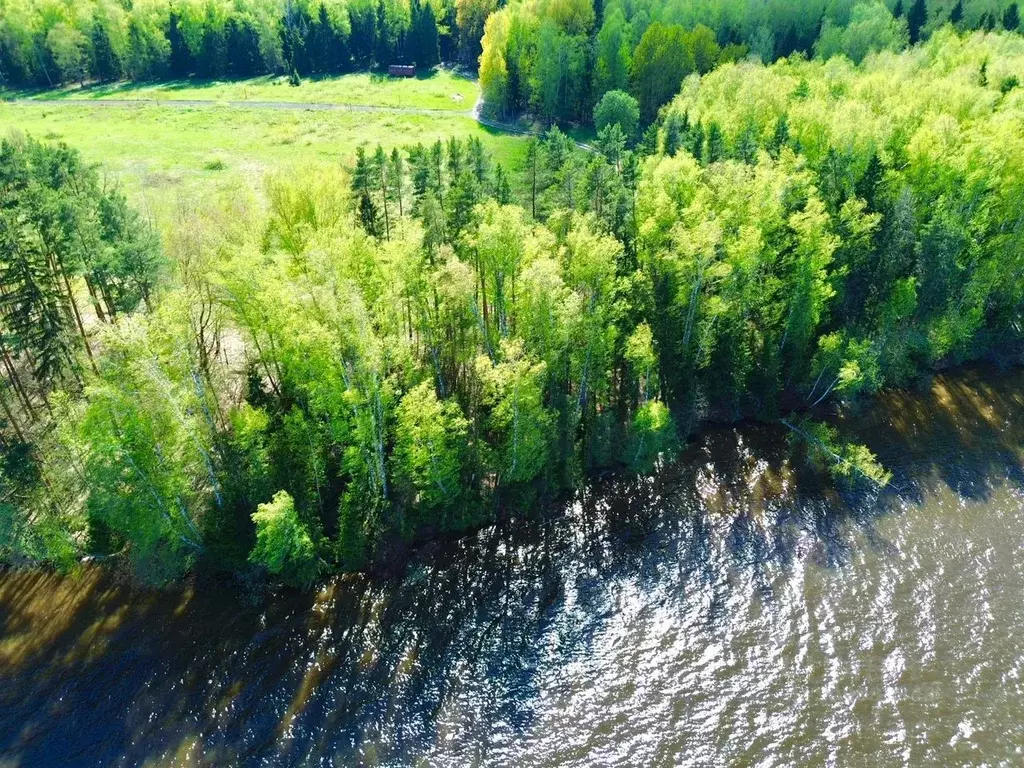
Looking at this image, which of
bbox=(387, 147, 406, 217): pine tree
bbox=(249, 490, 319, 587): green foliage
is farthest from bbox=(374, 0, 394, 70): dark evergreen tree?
bbox=(249, 490, 319, 587): green foliage

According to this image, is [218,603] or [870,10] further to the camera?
[870,10]

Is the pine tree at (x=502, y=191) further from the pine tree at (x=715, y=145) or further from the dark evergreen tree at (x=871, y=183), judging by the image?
the dark evergreen tree at (x=871, y=183)

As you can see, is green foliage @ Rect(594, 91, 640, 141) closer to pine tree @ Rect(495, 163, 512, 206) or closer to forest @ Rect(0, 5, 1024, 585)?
forest @ Rect(0, 5, 1024, 585)

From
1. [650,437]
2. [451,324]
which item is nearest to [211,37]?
[451,324]

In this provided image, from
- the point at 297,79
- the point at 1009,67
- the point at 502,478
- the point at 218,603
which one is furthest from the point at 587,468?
the point at 297,79

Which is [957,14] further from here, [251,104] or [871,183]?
[251,104]

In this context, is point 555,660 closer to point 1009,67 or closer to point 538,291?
point 538,291
